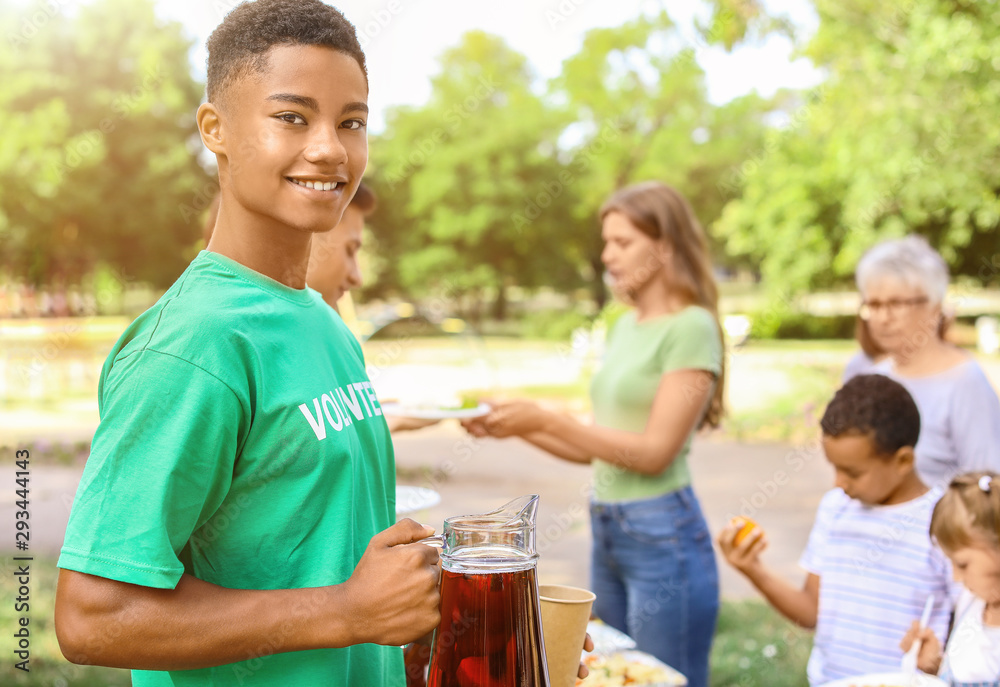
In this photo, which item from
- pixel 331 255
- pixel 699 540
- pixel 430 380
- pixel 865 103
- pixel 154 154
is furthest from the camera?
pixel 154 154

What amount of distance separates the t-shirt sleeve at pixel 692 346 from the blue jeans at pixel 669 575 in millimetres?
432

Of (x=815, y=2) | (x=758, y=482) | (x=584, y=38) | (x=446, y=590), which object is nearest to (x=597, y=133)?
(x=584, y=38)

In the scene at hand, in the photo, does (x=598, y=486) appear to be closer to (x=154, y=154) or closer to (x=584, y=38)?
(x=154, y=154)

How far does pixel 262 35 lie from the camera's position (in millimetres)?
1168

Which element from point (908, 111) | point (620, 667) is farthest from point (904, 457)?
point (908, 111)

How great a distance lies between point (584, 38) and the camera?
99.7 feet

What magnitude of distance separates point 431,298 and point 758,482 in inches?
1083

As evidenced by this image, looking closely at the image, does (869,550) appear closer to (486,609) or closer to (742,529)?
(742,529)

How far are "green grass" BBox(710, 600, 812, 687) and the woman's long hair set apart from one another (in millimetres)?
2090

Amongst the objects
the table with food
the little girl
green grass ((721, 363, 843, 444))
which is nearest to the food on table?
the table with food

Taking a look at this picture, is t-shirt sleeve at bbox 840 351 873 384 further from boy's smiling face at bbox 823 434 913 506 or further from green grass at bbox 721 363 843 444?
green grass at bbox 721 363 843 444

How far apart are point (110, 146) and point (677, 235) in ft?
88.0

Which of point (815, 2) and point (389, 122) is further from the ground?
point (389, 122)

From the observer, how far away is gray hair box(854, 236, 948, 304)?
10.7 ft
